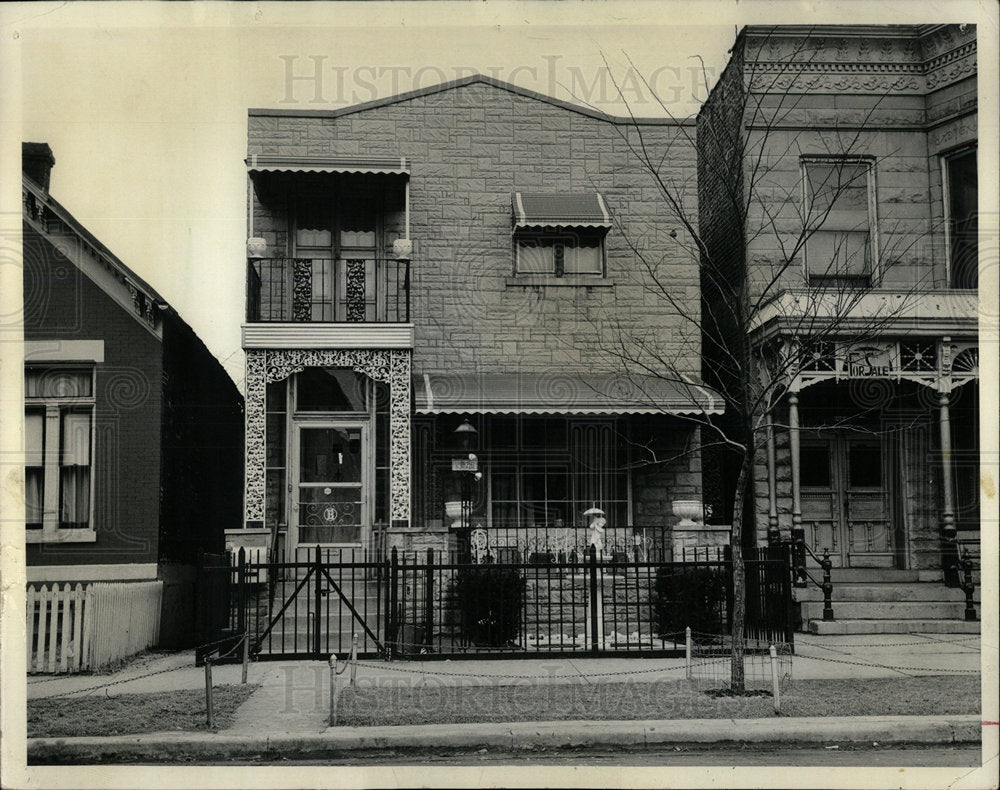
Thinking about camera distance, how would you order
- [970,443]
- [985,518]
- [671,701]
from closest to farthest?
[985,518] → [671,701] → [970,443]

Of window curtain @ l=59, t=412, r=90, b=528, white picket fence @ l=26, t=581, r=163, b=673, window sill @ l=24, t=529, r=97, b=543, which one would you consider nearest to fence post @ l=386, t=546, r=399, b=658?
white picket fence @ l=26, t=581, r=163, b=673

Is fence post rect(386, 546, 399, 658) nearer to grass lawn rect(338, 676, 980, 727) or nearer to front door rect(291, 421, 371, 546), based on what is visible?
grass lawn rect(338, 676, 980, 727)

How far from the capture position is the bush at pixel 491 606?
44.9 ft

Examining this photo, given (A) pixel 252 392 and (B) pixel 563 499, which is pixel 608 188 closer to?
(B) pixel 563 499

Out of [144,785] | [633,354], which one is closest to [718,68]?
[633,354]

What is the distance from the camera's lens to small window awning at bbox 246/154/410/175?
1684cm

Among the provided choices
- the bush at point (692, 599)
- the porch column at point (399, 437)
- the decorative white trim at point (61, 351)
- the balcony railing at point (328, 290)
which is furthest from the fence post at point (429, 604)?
the decorative white trim at point (61, 351)

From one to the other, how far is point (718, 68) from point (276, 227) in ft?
27.3

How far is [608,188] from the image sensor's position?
18.6 meters

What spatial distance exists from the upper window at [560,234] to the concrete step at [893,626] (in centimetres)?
701

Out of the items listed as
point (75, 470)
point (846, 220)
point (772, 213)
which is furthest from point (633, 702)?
point (846, 220)

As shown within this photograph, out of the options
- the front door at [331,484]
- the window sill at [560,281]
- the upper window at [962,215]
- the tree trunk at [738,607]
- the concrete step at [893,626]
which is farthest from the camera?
the window sill at [560,281]

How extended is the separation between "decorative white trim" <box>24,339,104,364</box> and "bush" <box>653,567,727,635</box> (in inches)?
346

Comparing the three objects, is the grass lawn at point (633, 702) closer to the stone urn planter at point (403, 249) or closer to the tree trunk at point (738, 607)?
the tree trunk at point (738, 607)
